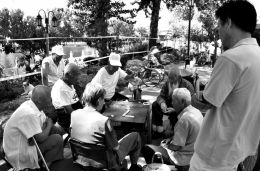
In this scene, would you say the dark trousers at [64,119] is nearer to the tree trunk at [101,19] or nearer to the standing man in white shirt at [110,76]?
the standing man in white shirt at [110,76]

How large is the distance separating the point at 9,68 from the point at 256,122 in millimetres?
7128

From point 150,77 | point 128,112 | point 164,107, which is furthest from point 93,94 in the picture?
point 150,77

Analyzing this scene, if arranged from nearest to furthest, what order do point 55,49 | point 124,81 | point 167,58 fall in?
point 55,49
point 124,81
point 167,58

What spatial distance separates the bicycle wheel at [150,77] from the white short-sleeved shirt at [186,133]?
7251 millimetres

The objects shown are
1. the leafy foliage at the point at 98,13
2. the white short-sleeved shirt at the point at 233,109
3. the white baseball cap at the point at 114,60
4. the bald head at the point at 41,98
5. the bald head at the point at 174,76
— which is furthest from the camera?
the leafy foliage at the point at 98,13

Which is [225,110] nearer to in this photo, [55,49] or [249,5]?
[249,5]

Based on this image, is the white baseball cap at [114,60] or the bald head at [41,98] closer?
the bald head at [41,98]

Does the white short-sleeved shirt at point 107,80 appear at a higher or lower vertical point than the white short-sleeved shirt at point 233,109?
lower

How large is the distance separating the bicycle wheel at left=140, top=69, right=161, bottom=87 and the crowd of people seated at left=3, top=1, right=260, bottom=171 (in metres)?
4.94

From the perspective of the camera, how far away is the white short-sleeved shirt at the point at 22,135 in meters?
2.64

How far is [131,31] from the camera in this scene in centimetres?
3069

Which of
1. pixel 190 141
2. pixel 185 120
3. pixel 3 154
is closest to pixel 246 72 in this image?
pixel 185 120

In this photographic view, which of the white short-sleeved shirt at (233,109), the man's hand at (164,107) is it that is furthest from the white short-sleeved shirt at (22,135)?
the man's hand at (164,107)

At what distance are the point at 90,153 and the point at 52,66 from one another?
315 cm
